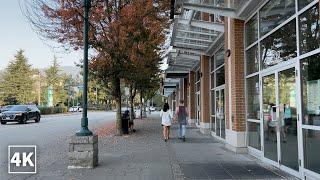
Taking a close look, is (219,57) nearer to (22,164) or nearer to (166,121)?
(166,121)

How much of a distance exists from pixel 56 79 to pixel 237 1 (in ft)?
255

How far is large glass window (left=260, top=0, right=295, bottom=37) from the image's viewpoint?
957 cm

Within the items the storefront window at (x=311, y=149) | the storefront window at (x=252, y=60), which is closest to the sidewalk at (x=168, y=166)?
the storefront window at (x=311, y=149)

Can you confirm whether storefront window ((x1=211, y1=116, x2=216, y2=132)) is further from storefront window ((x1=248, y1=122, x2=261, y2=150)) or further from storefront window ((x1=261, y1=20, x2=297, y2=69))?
storefront window ((x1=261, y1=20, x2=297, y2=69))

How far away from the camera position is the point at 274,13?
10758 millimetres

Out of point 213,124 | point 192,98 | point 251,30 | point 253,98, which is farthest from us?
point 192,98

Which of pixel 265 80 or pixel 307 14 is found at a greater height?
pixel 307 14

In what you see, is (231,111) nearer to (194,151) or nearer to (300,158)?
(194,151)

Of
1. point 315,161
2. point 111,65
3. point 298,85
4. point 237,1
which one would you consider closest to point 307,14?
point 298,85

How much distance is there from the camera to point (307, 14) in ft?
27.7

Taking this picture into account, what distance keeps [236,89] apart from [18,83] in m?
67.4

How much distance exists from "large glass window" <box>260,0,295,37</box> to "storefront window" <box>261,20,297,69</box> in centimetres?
22

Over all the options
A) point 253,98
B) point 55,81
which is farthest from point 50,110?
point 253,98

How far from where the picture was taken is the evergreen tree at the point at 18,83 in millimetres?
74875
